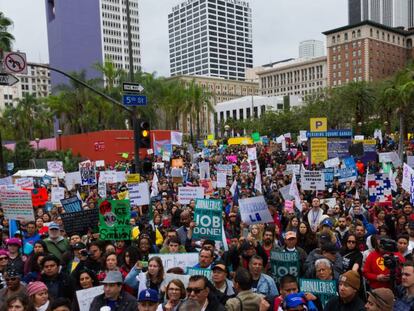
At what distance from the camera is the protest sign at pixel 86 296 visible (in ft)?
17.8

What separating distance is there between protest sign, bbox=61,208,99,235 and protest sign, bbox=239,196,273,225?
2.88m

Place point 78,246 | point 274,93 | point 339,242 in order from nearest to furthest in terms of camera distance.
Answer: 1. point 78,246
2. point 339,242
3. point 274,93

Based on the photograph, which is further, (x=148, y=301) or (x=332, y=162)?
(x=332, y=162)

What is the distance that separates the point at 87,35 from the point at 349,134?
85.3 meters

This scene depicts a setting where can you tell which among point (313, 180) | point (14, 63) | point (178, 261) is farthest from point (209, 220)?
point (14, 63)

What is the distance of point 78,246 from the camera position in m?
7.29

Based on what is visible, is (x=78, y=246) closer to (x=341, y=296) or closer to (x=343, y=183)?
(x=341, y=296)

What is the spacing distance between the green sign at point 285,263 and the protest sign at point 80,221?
4.12 metres

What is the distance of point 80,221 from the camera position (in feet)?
29.7

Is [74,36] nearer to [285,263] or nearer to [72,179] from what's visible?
[72,179]

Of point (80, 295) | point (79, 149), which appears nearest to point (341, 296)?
point (80, 295)

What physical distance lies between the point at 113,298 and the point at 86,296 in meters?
0.42

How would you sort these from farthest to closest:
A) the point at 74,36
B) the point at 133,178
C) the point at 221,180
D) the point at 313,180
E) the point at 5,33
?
the point at 74,36
the point at 5,33
the point at 221,180
the point at 313,180
the point at 133,178

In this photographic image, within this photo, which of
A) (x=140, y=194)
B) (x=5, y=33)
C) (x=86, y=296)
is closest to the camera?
(x=86, y=296)
